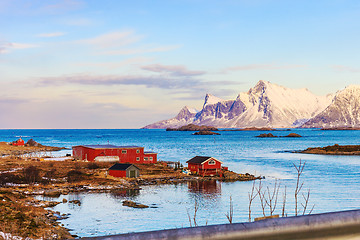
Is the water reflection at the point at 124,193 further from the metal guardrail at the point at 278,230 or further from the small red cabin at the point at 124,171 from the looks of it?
the metal guardrail at the point at 278,230

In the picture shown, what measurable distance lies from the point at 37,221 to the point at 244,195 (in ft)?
99.1

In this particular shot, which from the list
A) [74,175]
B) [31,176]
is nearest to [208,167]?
[74,175]

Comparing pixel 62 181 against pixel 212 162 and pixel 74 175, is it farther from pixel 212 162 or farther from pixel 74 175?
pixel 212 162

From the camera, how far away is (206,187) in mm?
58688

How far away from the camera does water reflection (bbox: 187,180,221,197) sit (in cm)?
5420

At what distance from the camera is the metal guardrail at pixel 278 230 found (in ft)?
11.2

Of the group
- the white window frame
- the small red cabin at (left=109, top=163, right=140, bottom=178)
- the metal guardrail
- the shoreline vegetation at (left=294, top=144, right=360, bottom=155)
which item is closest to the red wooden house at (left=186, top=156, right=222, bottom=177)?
the white window frame

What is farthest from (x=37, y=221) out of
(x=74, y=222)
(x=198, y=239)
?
(x=198, y=239)

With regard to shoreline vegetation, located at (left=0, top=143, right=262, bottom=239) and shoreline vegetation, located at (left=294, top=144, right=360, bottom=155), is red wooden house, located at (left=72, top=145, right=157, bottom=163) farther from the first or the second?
shoreline vegetation, located at (left=294, top=144, right=360, bottom=155)

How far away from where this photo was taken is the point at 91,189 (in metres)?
54.2

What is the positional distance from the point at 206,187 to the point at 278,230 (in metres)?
55.9

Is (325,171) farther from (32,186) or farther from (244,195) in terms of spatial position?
(32,186)

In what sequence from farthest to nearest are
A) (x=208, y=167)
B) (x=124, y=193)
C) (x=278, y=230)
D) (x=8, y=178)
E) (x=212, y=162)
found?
(x=212, y=162) → (x=208, y=167) → (x=8, y=178) → (x=124, y=193) → (x=278, y=230)

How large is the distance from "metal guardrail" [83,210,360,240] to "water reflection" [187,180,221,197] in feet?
160
